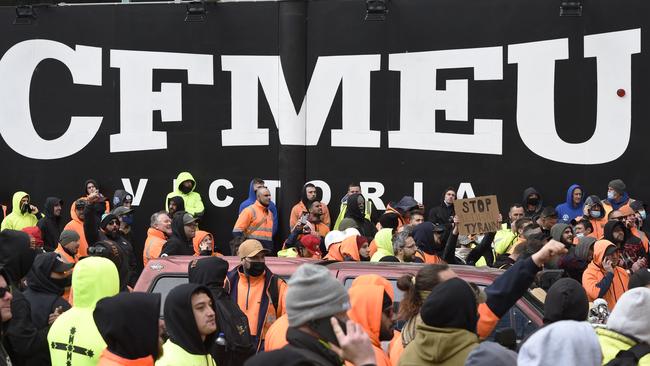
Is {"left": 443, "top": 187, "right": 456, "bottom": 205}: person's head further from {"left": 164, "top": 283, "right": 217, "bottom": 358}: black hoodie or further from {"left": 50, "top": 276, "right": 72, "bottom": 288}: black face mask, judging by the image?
{"left": 164, "top": 283, "right": 217, "bottom": 358}: black hoodie

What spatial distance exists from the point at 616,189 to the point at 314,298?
1167cm

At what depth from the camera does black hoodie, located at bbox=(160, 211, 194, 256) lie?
40.5 ft

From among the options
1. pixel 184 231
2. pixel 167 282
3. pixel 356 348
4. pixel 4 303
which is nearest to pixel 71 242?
pixel 167 282

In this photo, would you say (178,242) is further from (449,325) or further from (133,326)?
(449,325)

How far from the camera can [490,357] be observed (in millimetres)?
4371

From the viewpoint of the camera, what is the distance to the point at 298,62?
17.3 metres

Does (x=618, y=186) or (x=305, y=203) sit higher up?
(x=618, y=186)

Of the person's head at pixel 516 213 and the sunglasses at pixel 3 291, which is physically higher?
the person's head at pixel 516 213

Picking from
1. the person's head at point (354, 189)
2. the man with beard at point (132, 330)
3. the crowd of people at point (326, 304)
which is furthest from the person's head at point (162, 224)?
the man with beard at point (132, 330)

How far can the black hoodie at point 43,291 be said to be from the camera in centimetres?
739

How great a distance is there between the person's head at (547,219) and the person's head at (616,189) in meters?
1.23

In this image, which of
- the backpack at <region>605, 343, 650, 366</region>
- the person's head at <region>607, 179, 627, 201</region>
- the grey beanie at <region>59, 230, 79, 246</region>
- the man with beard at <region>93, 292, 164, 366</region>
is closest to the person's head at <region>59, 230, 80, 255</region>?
the grey beanie at <region>59, 230, 79, 246</region>

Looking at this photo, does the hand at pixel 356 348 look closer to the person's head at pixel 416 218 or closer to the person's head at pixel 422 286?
the person's head at pixel 422 286

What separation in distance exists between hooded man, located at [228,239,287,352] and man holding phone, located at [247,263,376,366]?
172 inches
